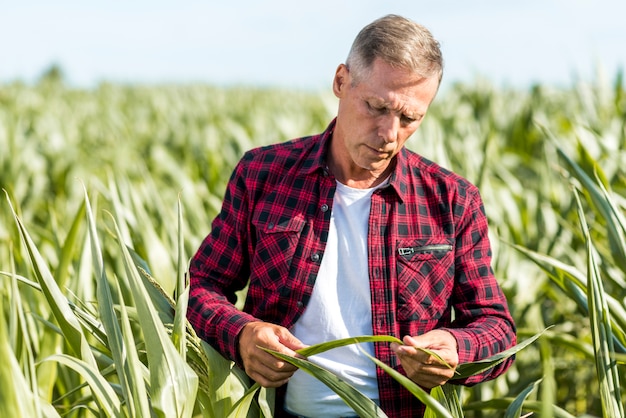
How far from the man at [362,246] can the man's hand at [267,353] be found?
0.01m

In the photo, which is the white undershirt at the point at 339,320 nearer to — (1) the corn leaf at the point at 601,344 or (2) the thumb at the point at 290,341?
(2) the thumb at the point at 290,341

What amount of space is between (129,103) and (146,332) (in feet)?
29.5

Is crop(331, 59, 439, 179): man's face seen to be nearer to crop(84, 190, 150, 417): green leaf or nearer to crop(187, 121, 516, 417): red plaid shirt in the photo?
crop(187, 121, 516, 417): red plaid shirt

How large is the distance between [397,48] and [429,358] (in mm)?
471

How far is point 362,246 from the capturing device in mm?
1383

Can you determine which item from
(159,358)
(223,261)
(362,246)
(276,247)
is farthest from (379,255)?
(159,358)

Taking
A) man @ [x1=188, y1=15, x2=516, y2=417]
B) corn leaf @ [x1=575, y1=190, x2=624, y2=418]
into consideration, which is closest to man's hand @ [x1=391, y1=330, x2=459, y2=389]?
man @ [x1=188, y1=15, x2=516, y2=417]

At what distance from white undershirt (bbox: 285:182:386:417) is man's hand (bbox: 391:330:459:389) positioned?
0.12 meters

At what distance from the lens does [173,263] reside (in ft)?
7.20

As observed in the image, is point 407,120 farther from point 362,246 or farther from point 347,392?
point 347,392

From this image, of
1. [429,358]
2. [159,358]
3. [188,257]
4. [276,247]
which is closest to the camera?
[159,358]

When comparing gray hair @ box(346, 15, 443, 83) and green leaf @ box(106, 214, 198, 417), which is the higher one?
gray hair @ box(346, 15, 443, 83)

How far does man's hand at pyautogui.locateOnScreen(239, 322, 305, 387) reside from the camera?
121 cm

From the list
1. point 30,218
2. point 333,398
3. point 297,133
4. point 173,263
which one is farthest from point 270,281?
point 297,133
